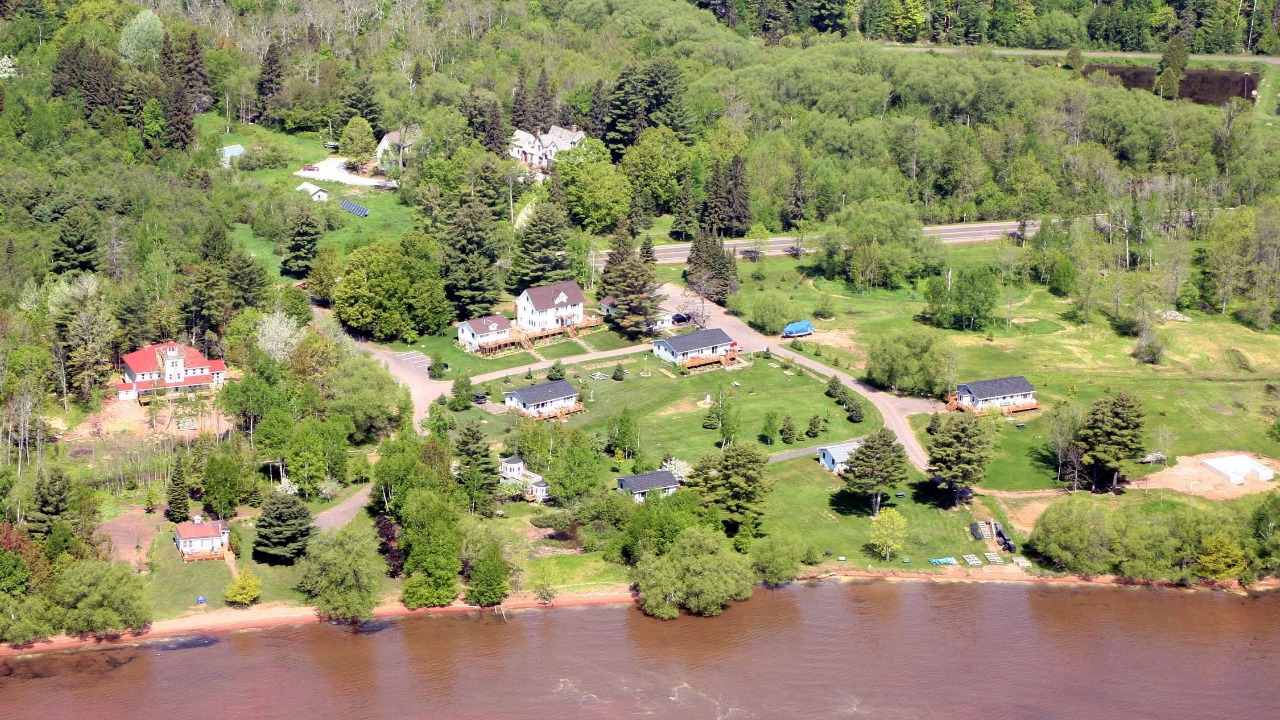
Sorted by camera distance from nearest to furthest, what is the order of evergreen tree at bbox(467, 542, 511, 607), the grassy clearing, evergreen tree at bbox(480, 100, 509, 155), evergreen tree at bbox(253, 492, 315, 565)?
the grassy clearing
evergreen tree at bbox(467, 542, 511, 607)
evergreen tree at bbox(253, 492, 315, 565)
evergreen tree at bbox(480, 100, 509, 155)

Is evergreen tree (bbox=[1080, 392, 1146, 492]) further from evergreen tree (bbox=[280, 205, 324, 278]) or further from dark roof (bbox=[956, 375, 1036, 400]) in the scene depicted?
evergreen tree (bbox=[280, 205, 324, 278])

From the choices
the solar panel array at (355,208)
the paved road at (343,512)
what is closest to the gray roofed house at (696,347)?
the paved road at (343,512)

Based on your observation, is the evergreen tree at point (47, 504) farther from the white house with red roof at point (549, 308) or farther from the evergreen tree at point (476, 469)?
the white house with red roof at point (549, 308)

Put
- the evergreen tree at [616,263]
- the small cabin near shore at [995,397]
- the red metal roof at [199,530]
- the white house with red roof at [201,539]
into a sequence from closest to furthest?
the white house with red roof at [201,539], the red metal roof at [199,530], the small cabin near shore at [995,397], the evergreen tree at [616,263]

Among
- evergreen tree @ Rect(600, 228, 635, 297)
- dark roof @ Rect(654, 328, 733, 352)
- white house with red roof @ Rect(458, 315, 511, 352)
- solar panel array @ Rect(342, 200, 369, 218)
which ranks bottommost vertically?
dark roof @ Rect(654, 328, 733, 352)

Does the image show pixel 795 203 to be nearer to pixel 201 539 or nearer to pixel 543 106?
pixel 543 106

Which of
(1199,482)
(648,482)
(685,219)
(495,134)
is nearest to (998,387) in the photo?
(1199,482)

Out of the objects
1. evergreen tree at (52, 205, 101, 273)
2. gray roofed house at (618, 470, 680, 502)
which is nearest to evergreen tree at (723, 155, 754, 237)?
gray roofed house at (618, 470, 680, 502)
